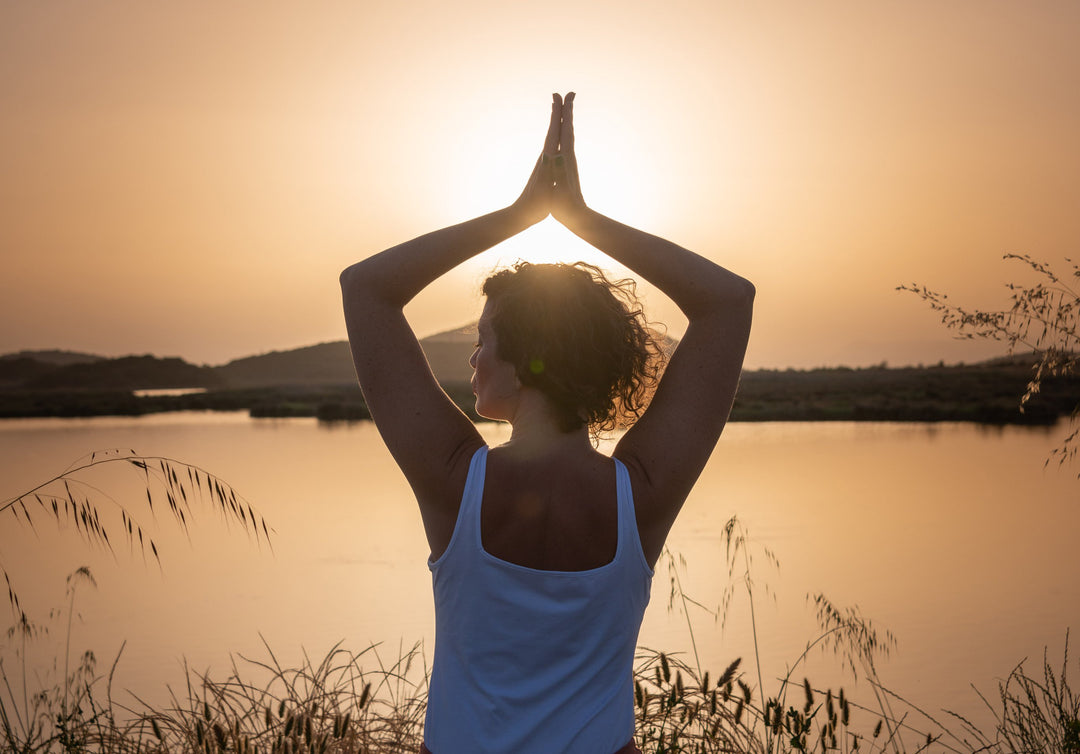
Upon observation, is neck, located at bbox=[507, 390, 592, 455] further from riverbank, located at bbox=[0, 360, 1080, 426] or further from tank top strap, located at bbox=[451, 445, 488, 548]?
riverbank, located at bbox=[0, 360, 1080, 426]

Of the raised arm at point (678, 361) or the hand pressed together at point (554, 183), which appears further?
the hand pressed together at point (554, 183)

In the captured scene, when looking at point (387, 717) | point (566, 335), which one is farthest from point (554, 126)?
point (387, 717)

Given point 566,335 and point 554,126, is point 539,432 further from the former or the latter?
point 554,126

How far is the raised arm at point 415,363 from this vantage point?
1354 mm

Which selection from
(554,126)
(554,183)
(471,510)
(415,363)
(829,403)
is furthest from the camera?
(829,403)

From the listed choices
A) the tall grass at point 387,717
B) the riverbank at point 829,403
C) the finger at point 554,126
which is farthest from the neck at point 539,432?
the riverbank at point 829,403

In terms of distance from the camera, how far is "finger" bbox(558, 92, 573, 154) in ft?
5.75

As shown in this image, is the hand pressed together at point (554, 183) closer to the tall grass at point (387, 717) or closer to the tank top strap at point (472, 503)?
the tank top strap at point (472, 503)

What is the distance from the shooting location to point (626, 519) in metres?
1.36

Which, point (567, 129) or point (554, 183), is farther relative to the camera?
point (567, 129)

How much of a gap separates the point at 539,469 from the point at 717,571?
30.7 feet

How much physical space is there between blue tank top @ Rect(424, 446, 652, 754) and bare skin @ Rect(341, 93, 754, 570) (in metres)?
0.03

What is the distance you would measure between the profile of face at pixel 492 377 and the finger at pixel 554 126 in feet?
1.29

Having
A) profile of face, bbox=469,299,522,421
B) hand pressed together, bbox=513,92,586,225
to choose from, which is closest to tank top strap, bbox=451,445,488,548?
profile of face, bbox=469,299,522,421
